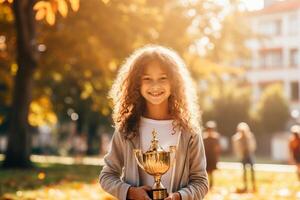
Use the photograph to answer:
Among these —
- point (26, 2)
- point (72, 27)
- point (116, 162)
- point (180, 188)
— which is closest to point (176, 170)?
point (180, 188)

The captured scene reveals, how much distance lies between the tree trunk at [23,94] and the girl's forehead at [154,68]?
758 inches

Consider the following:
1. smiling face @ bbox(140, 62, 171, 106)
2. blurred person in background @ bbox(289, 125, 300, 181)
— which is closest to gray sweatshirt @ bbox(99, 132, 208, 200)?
smiling face @ bbox(140, 62, 171, 106)

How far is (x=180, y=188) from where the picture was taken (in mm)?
4273

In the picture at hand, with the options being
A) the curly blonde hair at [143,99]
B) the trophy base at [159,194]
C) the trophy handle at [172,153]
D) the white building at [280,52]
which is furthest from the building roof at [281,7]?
the trophy base at [159,194]

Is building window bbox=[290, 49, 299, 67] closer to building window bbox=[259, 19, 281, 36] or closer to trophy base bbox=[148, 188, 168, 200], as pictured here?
building window bbox=[259, 19, 281, 36]

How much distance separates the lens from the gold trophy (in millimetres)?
3980

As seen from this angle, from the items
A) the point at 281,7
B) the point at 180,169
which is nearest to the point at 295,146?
the point at 180,169

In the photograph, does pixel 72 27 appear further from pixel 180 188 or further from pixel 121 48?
pixel 180 188

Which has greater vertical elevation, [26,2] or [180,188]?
[26,2]

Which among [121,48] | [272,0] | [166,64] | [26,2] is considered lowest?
[166,64]

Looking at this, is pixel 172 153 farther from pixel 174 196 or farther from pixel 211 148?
pixel 211 148

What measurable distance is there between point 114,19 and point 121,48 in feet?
3.40

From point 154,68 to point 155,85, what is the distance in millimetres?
131

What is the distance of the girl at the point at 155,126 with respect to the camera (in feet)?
14.1
